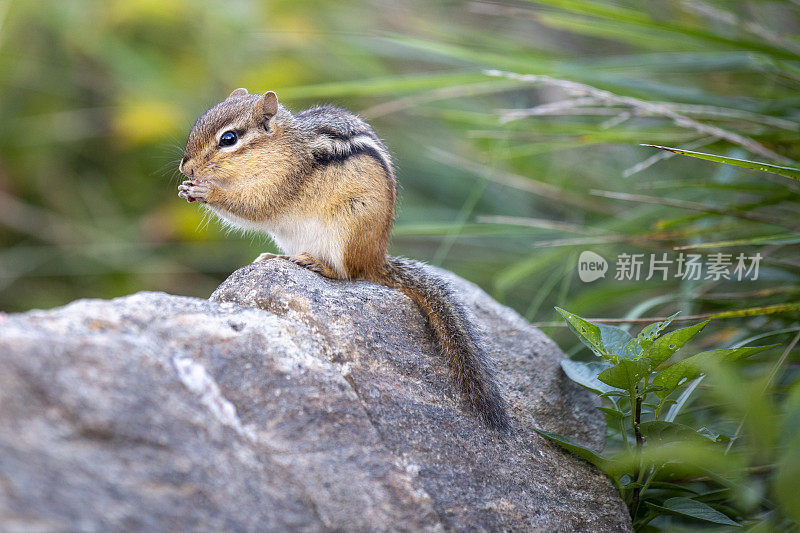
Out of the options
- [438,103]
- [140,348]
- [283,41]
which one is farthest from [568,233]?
[283,41]

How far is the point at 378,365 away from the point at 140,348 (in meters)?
0.65

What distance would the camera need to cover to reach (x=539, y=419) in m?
2.31

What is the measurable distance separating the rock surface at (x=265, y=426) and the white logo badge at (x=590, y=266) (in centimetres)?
118

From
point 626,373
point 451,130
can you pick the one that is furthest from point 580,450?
point 451,130

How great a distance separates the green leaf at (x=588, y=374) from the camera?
2100 mm

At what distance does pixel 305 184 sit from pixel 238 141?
31cm

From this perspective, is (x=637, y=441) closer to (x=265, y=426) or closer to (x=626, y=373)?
(x=626, y=373)

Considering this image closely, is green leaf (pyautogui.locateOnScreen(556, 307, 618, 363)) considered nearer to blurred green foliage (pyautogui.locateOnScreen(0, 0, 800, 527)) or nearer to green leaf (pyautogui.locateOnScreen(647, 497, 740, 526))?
green leaf (pyautogui.locateOnScreen(647, 497, 740, 526))

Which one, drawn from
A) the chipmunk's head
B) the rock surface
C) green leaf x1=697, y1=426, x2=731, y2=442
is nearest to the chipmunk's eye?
the chipmunk's head

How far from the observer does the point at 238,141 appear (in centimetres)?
296

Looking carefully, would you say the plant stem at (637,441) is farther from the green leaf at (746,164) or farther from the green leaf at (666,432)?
the green leaf at (746,164)

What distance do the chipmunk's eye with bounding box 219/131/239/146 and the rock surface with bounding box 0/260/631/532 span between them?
0.77 meters

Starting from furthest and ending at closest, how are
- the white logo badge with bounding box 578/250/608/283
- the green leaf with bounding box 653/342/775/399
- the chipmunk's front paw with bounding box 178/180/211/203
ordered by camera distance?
1. the white logo badge with bounding box 578/250/608/283
2. the chipmunk's front paw with bounding box 178/180/211/203
3. the green leaf with bounding box 653/342/775/399

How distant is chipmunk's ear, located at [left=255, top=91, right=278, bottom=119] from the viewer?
9.84 feet
